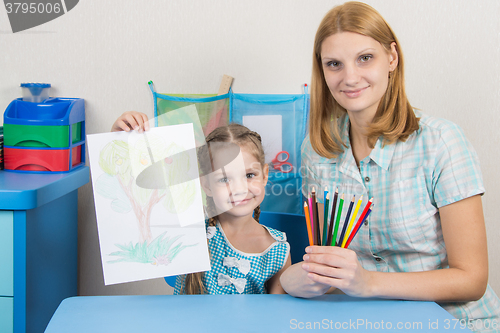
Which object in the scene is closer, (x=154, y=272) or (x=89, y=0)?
(x=154, y=272)

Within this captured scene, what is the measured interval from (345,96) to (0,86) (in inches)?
48.8

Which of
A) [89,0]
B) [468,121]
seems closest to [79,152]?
[89,0]

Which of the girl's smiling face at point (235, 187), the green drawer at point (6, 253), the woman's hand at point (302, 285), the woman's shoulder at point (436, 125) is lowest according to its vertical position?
the green drawer at point (6, 253)

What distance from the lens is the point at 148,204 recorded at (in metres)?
0.73

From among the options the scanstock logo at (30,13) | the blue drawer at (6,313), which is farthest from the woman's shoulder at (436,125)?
the scanstock logo at (30,13)

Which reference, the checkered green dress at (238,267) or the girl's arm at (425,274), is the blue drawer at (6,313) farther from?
the girl's arm at (425,274)

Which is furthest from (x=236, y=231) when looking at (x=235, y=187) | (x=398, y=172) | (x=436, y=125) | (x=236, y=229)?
(x=436, y=125)

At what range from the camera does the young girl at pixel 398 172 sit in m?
0.81

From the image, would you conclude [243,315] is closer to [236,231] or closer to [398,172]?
[236,231]

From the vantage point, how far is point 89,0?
4.56 ft

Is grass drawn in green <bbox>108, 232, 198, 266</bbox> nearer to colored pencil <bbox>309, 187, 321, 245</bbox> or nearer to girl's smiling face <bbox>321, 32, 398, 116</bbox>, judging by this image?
colored pencil <bbox>309, 187, 321, 245</bbox>

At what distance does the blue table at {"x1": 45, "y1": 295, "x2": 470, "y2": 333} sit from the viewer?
0.59 m

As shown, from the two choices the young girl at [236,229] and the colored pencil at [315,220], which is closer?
the colored pencil at [315,220]

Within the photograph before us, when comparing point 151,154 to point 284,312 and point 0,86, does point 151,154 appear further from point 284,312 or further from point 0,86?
point 0,86
